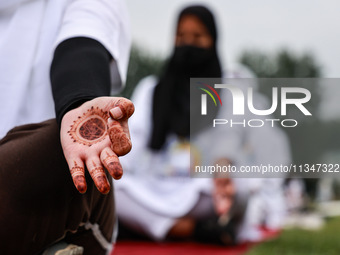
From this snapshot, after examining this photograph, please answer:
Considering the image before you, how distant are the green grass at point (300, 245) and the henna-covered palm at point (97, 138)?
1486 mm

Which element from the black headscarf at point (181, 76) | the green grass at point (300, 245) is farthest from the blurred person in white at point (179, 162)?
the green grass at point (300, 245)

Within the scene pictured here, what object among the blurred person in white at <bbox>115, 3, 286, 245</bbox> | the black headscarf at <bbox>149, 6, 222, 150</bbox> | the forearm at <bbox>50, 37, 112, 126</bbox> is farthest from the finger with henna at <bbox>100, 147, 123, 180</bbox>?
the black headscarf at <bbox>149, 6, 222, 150</bbox>

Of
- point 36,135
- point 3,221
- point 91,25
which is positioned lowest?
point 3,221

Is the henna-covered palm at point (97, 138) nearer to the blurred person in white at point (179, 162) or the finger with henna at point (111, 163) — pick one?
the finger with henna at point (111, 163)

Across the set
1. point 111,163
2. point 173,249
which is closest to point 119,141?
point 111,163

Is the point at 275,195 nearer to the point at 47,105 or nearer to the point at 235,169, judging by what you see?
the point at 235,169

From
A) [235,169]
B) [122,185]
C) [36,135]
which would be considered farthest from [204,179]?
[36,135]

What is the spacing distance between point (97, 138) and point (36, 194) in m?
0.11

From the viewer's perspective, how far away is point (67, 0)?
38.2 inches

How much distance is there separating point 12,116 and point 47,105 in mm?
63

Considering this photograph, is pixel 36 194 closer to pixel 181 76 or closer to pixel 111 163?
pixel 111 163

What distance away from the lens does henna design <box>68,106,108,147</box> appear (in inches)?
Answer: 25.6

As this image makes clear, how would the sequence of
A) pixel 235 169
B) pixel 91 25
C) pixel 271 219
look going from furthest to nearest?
pixel 271 219, pixel 235 169, pixel 91 25

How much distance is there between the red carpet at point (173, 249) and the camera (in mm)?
2092
